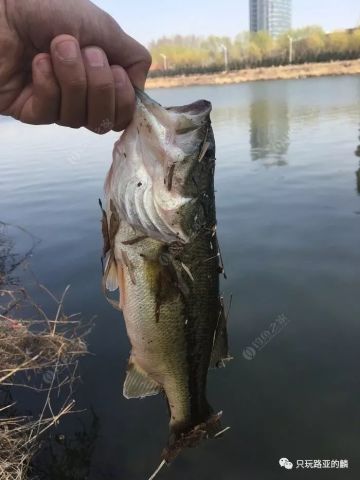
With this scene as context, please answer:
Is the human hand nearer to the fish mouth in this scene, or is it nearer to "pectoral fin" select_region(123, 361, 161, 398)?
the fish mouth

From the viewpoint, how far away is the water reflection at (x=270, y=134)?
1641cm

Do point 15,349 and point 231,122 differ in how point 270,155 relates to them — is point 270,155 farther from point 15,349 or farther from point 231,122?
point 15,349

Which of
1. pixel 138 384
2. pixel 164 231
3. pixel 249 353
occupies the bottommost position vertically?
pixel 249 353

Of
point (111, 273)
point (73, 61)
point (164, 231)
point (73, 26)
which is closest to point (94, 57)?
point (73, 61)

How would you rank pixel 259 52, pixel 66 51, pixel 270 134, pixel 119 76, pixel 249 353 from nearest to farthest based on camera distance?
1. pixel 66 51
2. pixel 119 76
3. pixel 249 353
4. pixel 270 134
5. pixel 259 52

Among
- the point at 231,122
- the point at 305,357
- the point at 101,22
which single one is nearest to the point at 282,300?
the point at 305,357

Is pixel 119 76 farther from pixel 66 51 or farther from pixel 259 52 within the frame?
pixel 259 52

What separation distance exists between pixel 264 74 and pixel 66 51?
87380 millimetres

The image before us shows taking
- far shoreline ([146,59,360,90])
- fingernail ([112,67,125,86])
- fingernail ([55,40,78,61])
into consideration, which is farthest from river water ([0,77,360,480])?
far shoreline ([146,59,360,90])

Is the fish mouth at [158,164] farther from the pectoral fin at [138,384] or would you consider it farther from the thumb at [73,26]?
the pectoral fin at [138,384]

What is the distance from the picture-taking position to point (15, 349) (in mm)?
5211

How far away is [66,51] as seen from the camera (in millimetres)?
1895

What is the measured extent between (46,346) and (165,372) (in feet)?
11.0

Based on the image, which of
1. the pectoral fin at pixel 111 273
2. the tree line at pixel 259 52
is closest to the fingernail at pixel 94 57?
the pectoral fin at pixel 111 273
